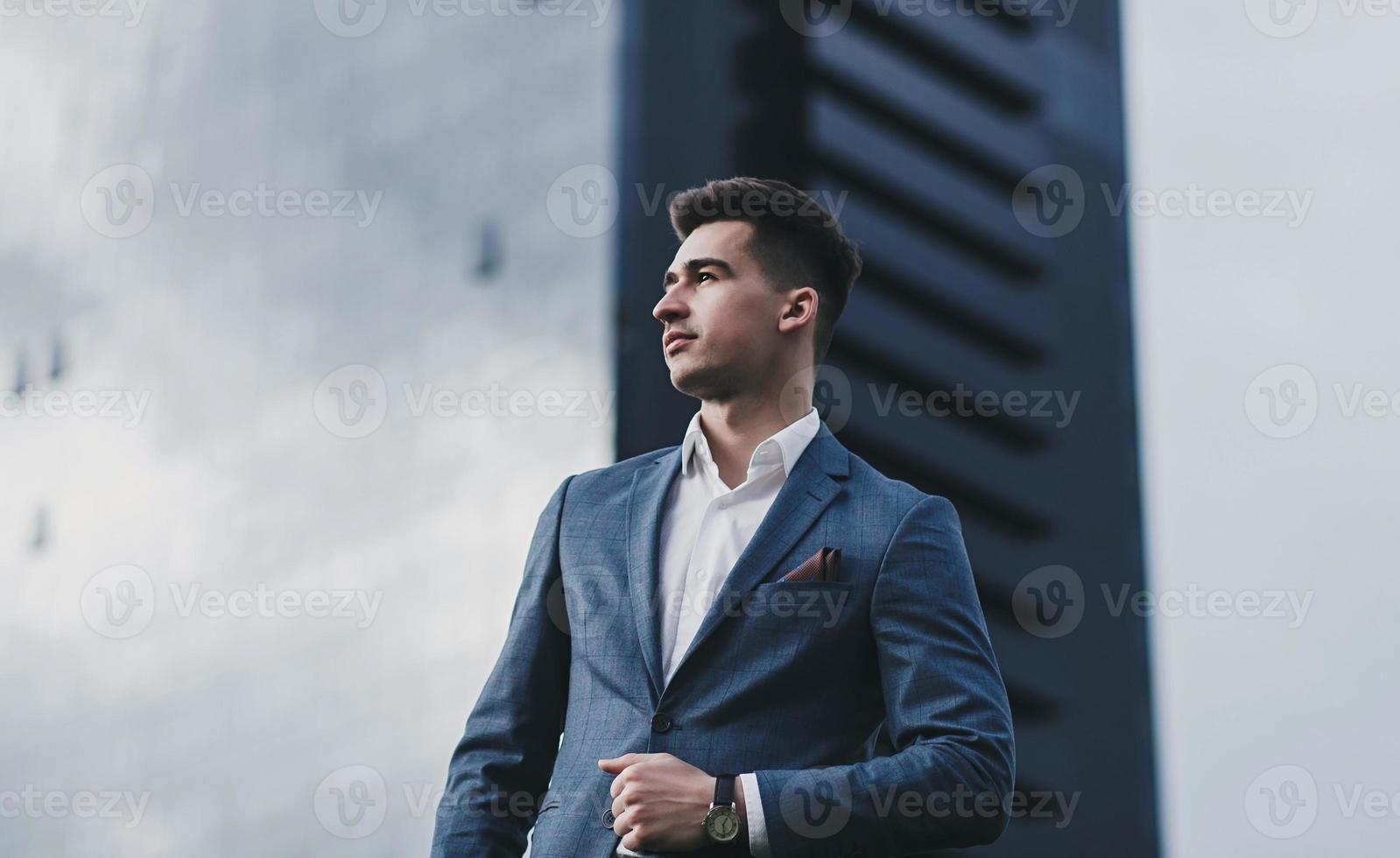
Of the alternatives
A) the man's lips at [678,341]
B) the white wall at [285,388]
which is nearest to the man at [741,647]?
the man's lips at [678,341]

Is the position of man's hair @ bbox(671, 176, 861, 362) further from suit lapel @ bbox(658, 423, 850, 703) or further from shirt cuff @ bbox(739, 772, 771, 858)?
shirt cuff @ bbox(739, 772, 771, 858)

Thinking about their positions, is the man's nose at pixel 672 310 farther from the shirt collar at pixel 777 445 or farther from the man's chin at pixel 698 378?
the shirt collar at pixel 777 445

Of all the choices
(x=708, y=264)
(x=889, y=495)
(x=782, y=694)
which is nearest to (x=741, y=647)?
(x=782, y=694)

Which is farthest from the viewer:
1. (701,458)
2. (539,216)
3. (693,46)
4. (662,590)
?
(539,216)

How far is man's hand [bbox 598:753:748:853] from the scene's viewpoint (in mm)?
2471

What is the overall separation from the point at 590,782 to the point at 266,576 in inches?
1068

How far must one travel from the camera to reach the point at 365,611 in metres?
27.2

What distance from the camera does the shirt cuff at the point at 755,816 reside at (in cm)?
247

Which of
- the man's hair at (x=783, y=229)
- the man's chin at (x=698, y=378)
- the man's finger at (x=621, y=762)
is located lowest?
the man's finger at (x=621, y=762)

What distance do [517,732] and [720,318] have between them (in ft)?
3.19

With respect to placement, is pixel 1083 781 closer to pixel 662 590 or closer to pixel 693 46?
pixel 693 46

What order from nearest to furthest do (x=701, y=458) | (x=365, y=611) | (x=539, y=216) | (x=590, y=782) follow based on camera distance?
(x=590, y=782), (x=701, y=458), (x=539, y=216), (x=365, y=611)

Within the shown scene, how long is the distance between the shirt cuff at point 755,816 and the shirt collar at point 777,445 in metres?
0.74

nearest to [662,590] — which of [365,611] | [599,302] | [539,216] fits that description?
[599,302]
